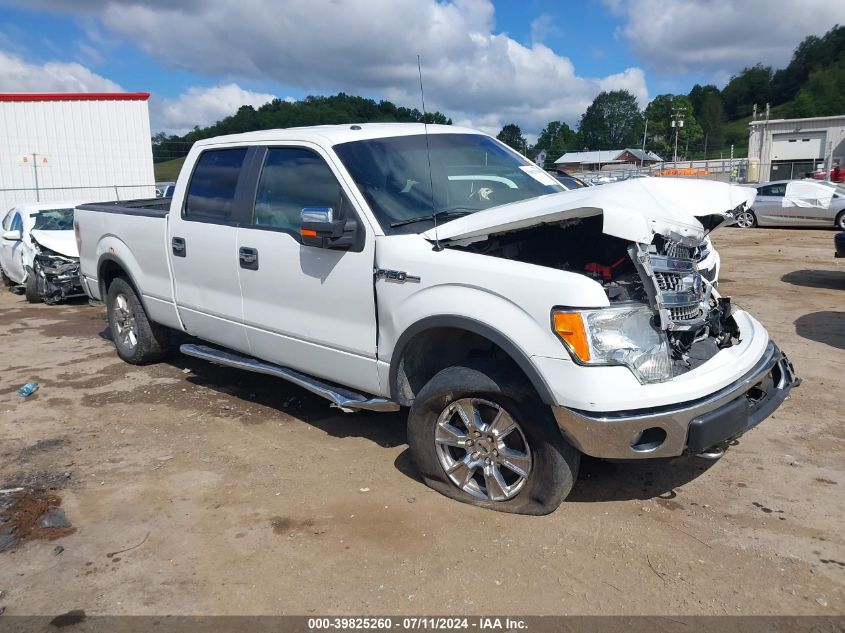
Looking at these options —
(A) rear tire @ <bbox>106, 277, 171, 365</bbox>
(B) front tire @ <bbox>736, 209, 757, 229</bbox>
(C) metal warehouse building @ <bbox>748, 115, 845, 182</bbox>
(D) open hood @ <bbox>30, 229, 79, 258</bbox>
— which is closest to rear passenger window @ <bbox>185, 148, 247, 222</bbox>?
(A) rear tire @ <bbox>106, 277, 171, 365</bbox>

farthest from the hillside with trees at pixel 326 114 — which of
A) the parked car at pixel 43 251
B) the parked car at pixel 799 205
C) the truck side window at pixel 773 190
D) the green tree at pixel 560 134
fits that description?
the green tree at pixel 560 134

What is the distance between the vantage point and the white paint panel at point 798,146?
58.2m

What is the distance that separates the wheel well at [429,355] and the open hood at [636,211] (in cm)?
57

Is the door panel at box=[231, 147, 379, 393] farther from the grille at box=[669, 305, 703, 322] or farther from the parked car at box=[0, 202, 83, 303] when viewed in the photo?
the parked car at box=[0, 202, 83, 303]

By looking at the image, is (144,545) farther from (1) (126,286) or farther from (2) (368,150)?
(1) (126,286)

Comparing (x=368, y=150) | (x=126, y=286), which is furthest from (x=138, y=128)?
(x=368, y=150)

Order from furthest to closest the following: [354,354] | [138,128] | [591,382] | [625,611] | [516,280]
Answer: [138,128]
[354,354]
[516,280]
[591,382]
[625,611]

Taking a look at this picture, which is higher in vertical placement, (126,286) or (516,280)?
(516,280)

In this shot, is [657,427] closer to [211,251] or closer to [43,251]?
[211,251]

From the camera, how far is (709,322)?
154 inches

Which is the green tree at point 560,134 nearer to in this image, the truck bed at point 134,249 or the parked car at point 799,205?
the parked car at point 799,205

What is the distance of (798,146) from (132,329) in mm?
63611

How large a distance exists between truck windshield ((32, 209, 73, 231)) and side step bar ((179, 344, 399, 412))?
7.10 m

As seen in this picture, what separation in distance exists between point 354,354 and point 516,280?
51.5 inches
